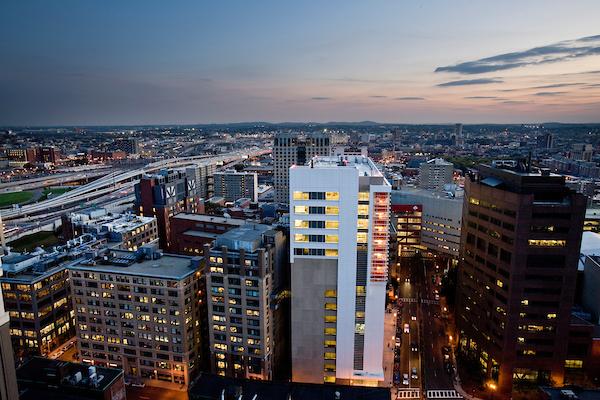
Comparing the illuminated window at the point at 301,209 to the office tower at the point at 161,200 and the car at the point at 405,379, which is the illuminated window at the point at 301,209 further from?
the office tower at the point at 161,200

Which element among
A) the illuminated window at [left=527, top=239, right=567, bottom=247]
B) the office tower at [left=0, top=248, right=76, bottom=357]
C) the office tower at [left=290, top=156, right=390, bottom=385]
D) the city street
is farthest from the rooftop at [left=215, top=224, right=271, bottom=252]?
the illuminated window at [left=527, top=239, right=567, bottom=247]

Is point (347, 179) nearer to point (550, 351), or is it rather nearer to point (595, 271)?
point (550, 351)

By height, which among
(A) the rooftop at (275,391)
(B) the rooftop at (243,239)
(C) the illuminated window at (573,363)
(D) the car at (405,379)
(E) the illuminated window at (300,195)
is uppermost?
(E) the illuminated window at (300,195)

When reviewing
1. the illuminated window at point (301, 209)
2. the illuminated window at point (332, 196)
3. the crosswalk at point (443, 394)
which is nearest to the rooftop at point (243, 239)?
the illuminated window at point (301, 209)

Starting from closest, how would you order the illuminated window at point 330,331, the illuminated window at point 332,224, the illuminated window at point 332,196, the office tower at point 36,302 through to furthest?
the illuminated window at point 332,196
the illuminated window at point 332,224
the illuminated window at point 330,331
the office tower at point 36,302

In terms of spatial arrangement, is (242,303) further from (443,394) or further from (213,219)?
(213,219)

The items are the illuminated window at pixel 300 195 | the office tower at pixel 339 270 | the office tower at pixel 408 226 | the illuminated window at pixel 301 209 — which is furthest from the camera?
the office tower at pixel 408 226

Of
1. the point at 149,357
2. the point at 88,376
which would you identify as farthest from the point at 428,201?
the point at 88,376
